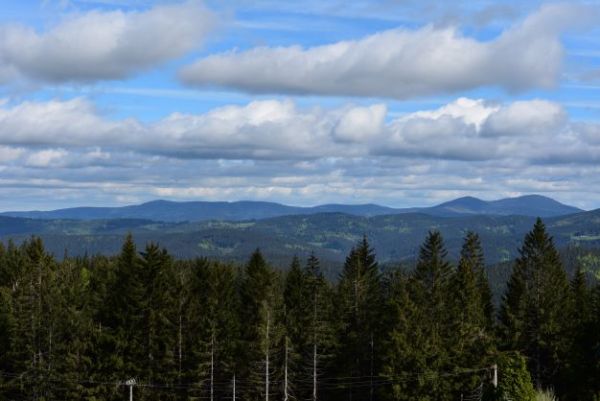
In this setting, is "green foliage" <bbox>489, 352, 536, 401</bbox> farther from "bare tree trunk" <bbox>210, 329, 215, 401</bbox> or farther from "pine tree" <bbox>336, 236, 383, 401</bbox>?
"bare tree trunk" <bbox>210, 329, 215, 401</bbox>

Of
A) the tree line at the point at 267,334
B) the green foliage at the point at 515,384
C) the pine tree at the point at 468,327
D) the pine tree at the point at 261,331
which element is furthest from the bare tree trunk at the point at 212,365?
the green foliage at the point at 515,384

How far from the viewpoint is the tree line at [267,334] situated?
7319 centimetres

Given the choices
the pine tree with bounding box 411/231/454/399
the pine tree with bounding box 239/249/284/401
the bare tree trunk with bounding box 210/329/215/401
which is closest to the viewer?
the pine tree with bounding box 239/249/284/401

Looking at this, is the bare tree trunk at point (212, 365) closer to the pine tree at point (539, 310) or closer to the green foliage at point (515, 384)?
the pine tree at point (539, 310)

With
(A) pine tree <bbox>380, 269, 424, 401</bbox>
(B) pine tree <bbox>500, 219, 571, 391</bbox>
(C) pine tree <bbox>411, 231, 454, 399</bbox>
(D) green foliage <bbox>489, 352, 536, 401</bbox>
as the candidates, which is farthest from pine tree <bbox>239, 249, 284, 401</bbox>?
(D) green foliage <bbox>489, 352, 536, 401</bbox>

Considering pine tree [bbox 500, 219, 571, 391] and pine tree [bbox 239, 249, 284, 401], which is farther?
pine tree [bbox 500, 219, 571, 391]

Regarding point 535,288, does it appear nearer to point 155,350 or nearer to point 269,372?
point 269,372

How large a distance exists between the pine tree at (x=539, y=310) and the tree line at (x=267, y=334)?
154 millimetres

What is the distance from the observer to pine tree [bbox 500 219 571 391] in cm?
7969

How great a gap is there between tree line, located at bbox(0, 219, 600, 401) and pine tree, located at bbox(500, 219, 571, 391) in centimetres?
15

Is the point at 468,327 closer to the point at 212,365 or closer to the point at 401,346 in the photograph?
the point at 401,346

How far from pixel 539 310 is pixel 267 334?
30.8 meters

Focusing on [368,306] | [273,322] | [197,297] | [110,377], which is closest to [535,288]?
[368,306]

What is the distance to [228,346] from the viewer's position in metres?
76.3
